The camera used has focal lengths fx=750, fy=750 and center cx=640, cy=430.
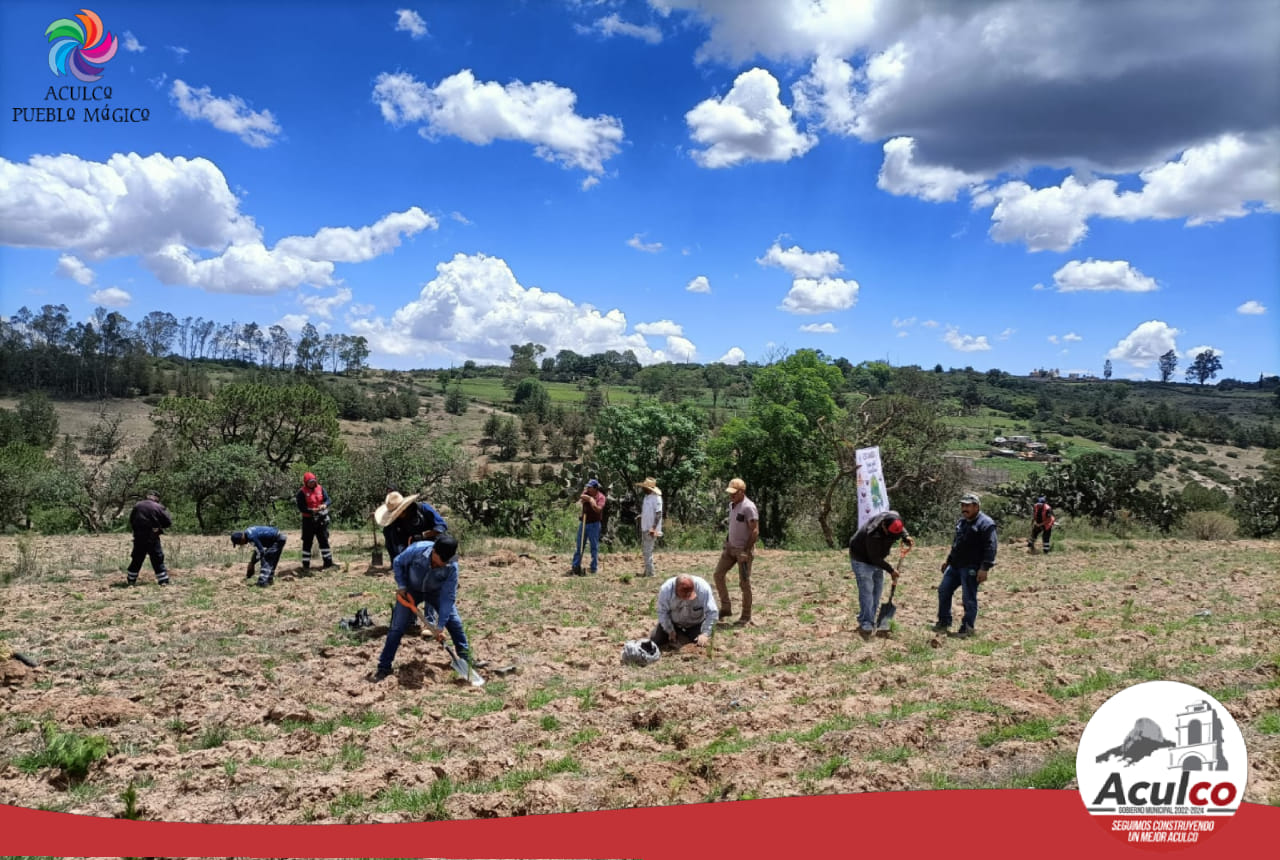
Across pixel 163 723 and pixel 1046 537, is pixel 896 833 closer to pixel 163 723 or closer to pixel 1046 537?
pixel 163 723

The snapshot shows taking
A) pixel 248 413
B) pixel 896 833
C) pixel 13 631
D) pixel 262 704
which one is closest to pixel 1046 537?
pixel 896 833

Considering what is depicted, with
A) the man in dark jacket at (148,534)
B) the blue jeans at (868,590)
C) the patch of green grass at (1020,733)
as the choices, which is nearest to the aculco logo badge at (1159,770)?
the patch of green grass at (1020,733)

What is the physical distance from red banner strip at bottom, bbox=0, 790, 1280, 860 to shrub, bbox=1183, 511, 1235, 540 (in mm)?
25238

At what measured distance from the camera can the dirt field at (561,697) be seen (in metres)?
4.96

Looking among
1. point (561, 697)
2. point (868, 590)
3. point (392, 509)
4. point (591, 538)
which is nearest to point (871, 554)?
point (868, 590)

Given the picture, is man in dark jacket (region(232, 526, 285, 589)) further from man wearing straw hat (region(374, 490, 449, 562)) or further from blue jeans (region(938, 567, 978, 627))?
blue jeans (region(938, 567, 978, 627))

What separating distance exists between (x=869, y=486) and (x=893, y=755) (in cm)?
1062

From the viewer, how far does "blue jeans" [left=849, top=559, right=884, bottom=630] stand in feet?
28.4

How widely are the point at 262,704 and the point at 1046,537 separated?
18.7 metres

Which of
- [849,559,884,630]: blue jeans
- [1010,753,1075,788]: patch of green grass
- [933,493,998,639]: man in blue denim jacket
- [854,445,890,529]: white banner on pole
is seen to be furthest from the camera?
[854,445,890,529]: white banner on pole

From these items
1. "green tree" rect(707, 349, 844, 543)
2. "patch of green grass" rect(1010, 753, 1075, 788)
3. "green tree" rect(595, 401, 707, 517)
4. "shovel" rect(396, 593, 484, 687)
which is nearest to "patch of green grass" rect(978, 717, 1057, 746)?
"patch of green grass" rect(1010, 753, 1075, 788)

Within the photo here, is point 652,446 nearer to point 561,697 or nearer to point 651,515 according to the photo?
point 651,515

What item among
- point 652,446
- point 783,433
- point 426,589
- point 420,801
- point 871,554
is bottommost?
point 420,801

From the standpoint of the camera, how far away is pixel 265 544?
12258mm
